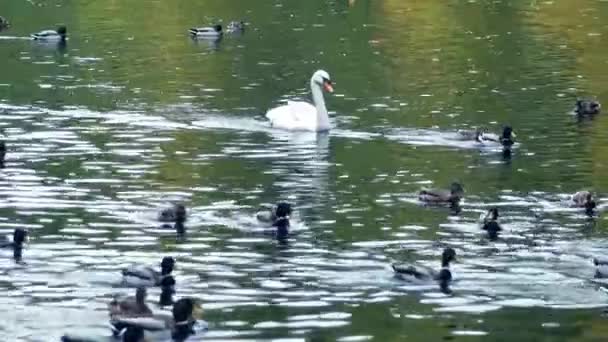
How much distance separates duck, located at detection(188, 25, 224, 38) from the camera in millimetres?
66438

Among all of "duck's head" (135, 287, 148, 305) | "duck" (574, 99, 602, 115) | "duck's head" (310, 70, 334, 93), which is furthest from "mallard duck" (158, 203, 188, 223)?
"duck" (574, 99, 602, 115)

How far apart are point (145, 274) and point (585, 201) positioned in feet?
32.7

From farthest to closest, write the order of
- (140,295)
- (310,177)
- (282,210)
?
(310,177)
(282,210)
(140,295)

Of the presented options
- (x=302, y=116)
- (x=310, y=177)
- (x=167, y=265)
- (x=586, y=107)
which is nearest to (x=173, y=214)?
(x=167, y=265)

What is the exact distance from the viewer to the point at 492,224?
97.8ft

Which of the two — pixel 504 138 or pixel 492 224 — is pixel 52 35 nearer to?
pixel 504 138

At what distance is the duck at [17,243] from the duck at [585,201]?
10.4m

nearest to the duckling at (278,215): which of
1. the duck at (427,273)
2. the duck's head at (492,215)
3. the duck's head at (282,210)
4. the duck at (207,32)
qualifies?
the duck's head at (282,210)

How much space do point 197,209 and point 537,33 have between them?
37664 millimetres

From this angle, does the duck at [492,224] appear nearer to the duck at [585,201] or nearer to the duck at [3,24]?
the duck at [585,201]

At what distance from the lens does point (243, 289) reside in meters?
25.5

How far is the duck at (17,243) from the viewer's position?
27859 millimetres

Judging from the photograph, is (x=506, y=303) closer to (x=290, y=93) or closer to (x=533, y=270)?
(x=533, y=270)

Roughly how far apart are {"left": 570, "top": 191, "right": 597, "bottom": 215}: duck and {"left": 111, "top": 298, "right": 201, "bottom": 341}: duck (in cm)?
1102
